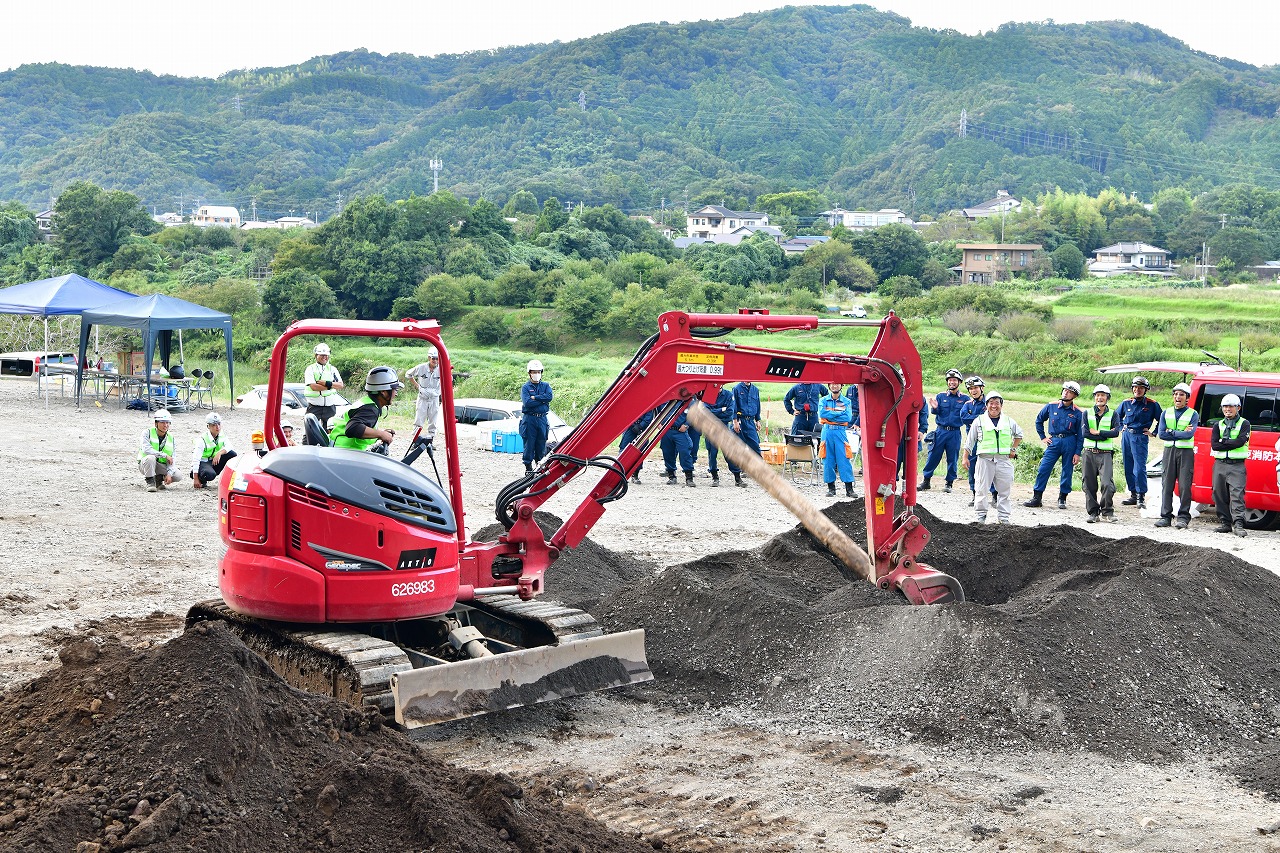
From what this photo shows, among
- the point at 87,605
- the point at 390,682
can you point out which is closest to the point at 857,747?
the point at 390,682

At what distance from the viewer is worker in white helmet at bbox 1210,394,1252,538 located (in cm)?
1413

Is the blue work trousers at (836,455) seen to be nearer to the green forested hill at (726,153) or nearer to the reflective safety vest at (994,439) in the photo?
the reflective safety vest at (994,439)

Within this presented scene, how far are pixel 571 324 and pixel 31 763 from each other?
47.6m

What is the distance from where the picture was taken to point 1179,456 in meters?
15.0

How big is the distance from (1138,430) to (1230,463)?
1.58m

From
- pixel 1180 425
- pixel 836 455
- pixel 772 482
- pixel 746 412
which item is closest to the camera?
pixel 772 482

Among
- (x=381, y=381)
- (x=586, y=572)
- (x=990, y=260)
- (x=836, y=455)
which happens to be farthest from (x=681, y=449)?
(x=990, y=260)

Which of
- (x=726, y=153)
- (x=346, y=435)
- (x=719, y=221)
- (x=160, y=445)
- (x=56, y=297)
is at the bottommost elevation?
(x=160, y=445)

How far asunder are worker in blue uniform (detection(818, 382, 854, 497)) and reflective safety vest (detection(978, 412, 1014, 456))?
2014 millimetres

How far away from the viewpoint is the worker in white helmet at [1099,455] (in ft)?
50.7

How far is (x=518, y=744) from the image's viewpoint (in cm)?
714

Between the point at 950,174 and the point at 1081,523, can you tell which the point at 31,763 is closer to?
the point at 1081,523

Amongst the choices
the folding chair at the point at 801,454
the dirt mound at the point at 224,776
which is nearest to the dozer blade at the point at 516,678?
the dirt mound at the point at 224,776

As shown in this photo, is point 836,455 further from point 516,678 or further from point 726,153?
point 726,153
